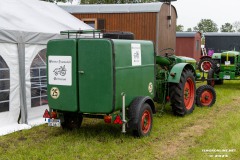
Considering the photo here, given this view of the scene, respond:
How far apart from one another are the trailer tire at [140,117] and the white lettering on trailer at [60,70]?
118cm

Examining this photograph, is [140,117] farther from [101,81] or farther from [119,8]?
[119,8]

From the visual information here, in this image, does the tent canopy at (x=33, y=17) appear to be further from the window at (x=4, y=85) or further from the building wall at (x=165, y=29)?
the building wall at (x=165, y=29)

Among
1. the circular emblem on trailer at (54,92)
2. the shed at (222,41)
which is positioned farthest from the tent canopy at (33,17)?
the shed at (222,41)

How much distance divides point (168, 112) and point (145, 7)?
7627mm

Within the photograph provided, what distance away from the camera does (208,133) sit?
6441 mm

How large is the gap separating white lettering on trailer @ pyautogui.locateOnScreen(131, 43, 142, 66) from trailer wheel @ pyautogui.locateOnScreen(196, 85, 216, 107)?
10.9 ft

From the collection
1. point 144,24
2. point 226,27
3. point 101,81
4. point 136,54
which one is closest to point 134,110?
point 101,81

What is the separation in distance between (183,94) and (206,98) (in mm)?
1774

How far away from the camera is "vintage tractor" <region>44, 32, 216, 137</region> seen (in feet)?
18.0

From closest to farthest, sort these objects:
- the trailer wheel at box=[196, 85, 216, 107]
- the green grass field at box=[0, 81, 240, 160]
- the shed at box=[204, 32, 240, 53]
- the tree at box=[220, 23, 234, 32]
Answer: the green grass field at box=[0, 81, 240, 160] → the trailer wheel at box=[196, 85, 216, 107] → the shed at box=[204, 32, 240, 53] → the tree at box=[220, 23, 234, 32]

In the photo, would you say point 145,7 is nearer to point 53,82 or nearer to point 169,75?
point 169,75

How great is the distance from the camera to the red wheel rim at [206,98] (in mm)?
9180

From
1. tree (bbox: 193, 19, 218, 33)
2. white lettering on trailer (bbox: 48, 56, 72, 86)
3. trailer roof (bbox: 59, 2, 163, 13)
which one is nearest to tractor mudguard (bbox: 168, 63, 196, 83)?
white lettering on trailer (bbox: 48, 56, 72, 86)

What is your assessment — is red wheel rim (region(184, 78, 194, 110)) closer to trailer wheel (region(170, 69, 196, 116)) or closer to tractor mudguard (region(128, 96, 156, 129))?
trailer wheel (region(170, 69, 196, 116))
